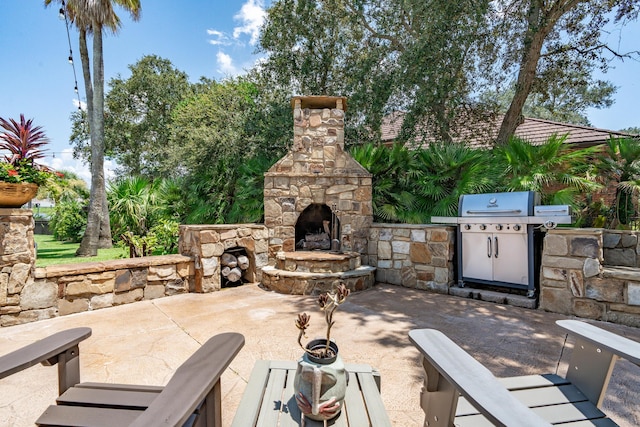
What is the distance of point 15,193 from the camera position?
10.9ft

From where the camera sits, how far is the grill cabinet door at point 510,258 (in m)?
4.11

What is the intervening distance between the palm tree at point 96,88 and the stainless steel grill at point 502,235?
873 cm

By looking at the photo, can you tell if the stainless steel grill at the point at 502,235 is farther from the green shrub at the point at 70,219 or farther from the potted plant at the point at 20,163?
the green shrub at the point at 70,219

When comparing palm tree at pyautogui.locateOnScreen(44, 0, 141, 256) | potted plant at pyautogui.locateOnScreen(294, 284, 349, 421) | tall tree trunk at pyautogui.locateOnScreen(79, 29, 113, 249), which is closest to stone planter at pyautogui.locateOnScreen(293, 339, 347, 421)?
potted plant at pyautogui.locateOnScreen(294, 284, 349, 421)

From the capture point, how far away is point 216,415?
1259 millimetres

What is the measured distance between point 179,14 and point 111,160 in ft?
37.0

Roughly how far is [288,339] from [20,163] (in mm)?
3495

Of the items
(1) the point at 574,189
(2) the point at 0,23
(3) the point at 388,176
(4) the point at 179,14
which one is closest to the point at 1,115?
(3) the point at 388,176

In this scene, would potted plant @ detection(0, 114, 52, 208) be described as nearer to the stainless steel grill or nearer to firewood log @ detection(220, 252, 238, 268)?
firewood log @ detection(220, 252, 238, 268)

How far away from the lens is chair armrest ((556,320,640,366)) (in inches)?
48.3

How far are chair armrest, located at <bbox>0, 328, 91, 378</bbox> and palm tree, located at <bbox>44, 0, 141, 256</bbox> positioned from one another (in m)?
8.00

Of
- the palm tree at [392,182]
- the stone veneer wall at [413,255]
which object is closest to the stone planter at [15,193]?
the stone veneer wall at [413,255]

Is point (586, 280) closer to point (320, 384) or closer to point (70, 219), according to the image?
point (320, 384)

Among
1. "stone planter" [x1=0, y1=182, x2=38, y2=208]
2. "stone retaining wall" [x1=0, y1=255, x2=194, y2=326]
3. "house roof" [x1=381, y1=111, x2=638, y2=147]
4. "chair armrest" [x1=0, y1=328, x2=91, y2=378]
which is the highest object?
"house roof" [x1=381, y1=111, x2=638, y2=147]
